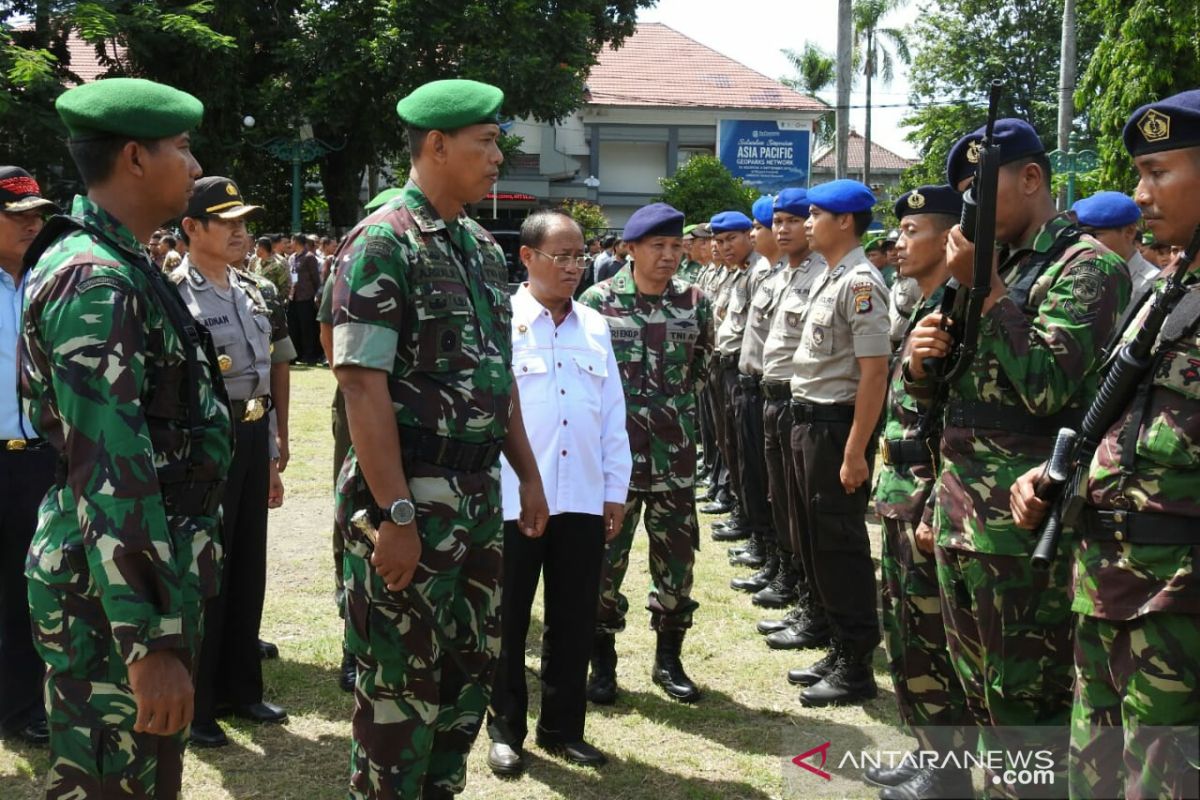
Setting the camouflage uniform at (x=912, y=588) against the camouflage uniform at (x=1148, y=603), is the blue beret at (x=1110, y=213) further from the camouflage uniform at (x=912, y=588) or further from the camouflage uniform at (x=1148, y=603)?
the camouflage uniform at (x=1148, y=603)

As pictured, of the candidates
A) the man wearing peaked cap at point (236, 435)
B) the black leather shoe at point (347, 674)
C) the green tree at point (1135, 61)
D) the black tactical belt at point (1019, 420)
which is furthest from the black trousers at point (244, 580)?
the green tree at point (1135, 61)

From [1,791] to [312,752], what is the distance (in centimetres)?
115

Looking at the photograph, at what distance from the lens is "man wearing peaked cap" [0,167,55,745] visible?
4.49 metres

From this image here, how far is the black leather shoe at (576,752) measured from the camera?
14.7 ft

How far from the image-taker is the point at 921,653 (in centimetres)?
381

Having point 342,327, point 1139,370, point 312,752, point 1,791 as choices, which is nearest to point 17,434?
point 1,791

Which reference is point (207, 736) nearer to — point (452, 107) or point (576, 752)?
point (576, 752)

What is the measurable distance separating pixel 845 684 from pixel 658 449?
1.41 m

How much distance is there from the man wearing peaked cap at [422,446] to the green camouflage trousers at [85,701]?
70 cm

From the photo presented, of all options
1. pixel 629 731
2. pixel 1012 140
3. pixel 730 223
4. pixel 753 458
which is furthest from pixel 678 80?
pixel 1012 140

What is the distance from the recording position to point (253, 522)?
4887 mm

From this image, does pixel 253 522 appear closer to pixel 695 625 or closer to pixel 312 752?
pixel 312 752

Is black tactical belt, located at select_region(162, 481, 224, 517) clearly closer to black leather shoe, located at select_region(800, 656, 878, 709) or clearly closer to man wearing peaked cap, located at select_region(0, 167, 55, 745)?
man wearing peaked cap, located at select_region(0, 167, 55, 745)

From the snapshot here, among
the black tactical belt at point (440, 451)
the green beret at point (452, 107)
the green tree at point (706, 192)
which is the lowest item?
the black tactical belt at point (440, 451)
